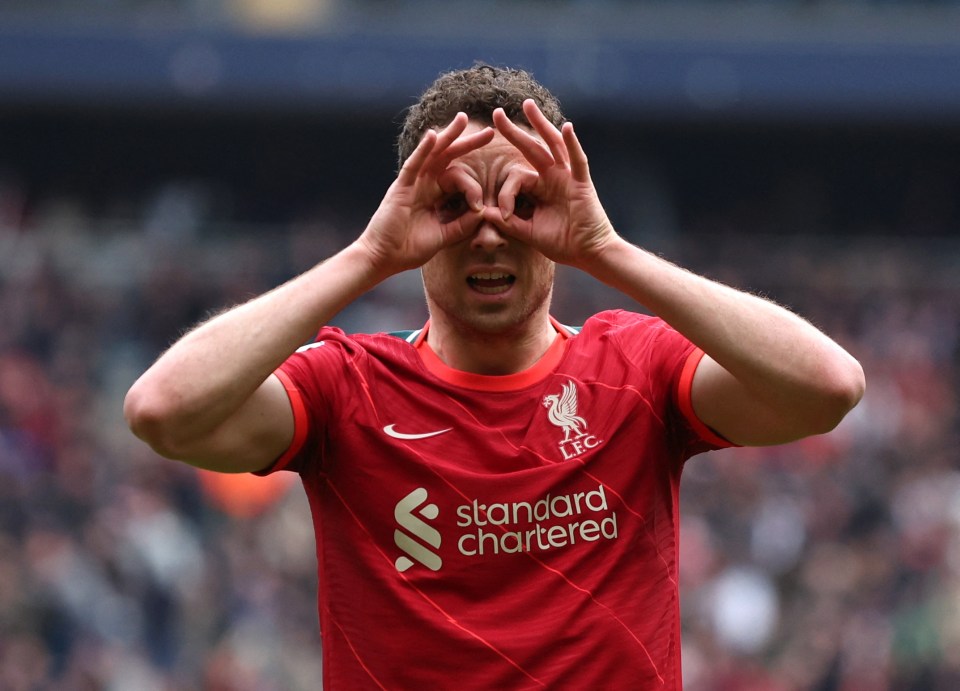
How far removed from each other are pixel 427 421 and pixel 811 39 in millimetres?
16334

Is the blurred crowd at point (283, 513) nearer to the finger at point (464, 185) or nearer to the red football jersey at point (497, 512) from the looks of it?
the red football jersey at point (497, 512)

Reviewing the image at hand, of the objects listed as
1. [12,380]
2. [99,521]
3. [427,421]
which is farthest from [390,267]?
[12,380]

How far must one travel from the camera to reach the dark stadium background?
10656 mm

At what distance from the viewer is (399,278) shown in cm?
1468

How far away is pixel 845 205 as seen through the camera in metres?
20.0

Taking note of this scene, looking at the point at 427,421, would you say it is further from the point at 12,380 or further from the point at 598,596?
the point at 12,380

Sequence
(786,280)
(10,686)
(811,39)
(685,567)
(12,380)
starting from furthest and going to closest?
(811,39), (786,280), (12,380), (685,567), (10,686)

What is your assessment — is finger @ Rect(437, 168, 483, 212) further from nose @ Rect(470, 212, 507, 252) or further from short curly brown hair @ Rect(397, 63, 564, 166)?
short curly brown hair @ Rect(397, 63, 564, 166)

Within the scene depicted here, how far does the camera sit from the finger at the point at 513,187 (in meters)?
3.38

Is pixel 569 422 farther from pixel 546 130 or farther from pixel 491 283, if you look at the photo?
pixel 546 130

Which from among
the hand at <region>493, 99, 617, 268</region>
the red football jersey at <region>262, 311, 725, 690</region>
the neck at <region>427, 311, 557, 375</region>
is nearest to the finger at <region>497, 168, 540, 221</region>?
the hand at <region>493, 99, 617, 268</region>

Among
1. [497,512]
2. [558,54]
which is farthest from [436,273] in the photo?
[558,54]

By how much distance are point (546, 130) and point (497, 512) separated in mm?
833

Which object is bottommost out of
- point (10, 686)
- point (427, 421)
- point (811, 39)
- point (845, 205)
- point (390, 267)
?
point (10, 686)
